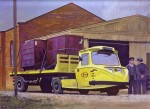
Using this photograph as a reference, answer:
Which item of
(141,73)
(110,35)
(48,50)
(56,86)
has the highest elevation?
(110,35)

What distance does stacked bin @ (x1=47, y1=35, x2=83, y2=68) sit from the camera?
1786 centimetres

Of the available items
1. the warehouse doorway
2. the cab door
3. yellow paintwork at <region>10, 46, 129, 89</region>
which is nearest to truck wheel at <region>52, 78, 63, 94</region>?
yellow paintwork at <region>10, 46, 129, 89</region>

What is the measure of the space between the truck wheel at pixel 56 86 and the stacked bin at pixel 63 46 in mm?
831

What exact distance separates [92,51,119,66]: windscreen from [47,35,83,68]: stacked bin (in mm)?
1956

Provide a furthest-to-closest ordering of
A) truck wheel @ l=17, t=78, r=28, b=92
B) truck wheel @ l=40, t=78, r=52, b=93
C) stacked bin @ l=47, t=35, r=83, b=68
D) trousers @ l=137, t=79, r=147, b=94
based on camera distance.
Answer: truck wheel @ l=17, t=78, r=28, b=92 < truck wheel @ l=40, t=78, r=52, b=93 < stacked bin @ l=47, t=35, r=83, b=68 < trousers @ l=137, t=79, r=147, b=94

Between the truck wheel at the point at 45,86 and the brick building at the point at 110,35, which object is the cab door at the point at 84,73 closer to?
the truck wheel at the point at 45,86

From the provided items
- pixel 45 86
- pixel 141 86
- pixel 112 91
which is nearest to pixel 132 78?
pixel 141 86

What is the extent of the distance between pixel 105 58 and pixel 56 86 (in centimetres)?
294

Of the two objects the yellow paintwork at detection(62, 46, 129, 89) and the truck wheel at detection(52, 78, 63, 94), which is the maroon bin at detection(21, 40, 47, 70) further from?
the yellow paintwork at detection(62, 46, 129, 89)

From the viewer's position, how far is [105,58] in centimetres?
1622

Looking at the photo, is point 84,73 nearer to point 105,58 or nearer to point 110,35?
point 105,58

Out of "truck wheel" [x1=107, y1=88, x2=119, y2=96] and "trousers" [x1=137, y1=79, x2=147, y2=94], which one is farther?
"trousers" [x1=137, y1=79, x2=147, y2=94]

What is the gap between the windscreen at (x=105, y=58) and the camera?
1599cm

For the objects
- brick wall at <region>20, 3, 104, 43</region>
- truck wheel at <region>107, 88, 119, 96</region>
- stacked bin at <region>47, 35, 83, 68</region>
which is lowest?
truck wheel at <region>107, 88, 119, 96</region>
